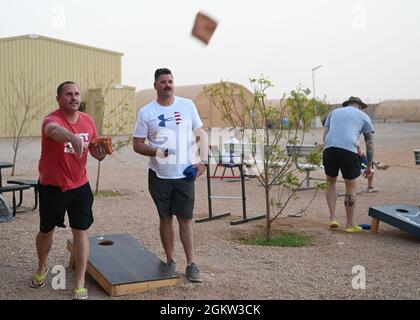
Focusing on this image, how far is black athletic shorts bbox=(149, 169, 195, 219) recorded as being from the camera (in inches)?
191

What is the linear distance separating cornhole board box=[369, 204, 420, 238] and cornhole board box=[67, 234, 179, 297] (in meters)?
3.18

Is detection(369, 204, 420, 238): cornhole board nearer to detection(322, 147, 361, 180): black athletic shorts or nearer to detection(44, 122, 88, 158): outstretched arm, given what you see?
detection(322, 147, 361, 180): black athletic shorts

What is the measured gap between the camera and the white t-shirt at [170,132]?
4789mm

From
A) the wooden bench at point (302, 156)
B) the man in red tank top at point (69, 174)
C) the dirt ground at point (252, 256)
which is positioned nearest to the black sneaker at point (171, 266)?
the dirt ground at point (252, 256)

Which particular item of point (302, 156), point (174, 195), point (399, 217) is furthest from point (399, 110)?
point (174, 195)

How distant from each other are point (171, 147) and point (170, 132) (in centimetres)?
13

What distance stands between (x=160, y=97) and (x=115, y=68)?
3290 centimetres

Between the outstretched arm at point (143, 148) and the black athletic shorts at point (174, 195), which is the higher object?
the outstretched arm at point (143, 148)

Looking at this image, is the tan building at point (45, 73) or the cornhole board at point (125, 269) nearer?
the cornhole board at point (125, 269)

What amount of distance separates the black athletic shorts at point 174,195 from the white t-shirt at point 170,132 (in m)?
0.06

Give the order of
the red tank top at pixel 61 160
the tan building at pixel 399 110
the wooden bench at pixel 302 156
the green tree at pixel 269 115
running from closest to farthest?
the red tank top at pixel 61 160
the green tree at pixel 269 115
the wooden bench at pixel 302 156
the tan building at pixel 399 110
